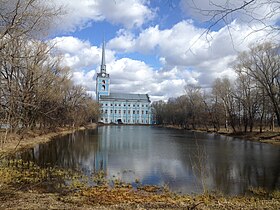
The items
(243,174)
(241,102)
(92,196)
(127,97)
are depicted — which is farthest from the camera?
(127,97)

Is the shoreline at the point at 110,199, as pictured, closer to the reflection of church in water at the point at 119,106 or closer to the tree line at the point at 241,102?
the tree line at the point at 241,102

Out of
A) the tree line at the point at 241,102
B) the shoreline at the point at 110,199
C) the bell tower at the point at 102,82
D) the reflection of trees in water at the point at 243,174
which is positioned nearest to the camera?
the shoreline at the point at 110,199

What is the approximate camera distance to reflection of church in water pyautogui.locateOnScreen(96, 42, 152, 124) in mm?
122875

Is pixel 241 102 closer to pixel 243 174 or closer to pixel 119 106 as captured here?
pixel 243 174

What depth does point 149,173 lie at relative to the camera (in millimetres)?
14719

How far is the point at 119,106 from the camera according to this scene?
125250 millimetres

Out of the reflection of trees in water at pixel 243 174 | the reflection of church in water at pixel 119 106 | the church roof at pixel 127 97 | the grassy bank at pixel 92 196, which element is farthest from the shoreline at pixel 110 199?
the church roof at pixel 127 97

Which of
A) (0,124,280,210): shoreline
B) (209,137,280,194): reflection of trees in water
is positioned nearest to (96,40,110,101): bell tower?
(209,137,280,194): reflection of trees in water

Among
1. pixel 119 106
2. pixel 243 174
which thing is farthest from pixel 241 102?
pixel 119 106

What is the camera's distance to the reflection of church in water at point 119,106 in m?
123

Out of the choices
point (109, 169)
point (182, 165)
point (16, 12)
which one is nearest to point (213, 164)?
point (182, 165)

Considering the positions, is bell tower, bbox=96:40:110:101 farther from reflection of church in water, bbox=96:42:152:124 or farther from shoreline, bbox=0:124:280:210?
shoreline, bbox=0:124:280:210

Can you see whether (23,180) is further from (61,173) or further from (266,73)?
(266,73)

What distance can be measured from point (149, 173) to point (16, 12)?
10.1 meters
